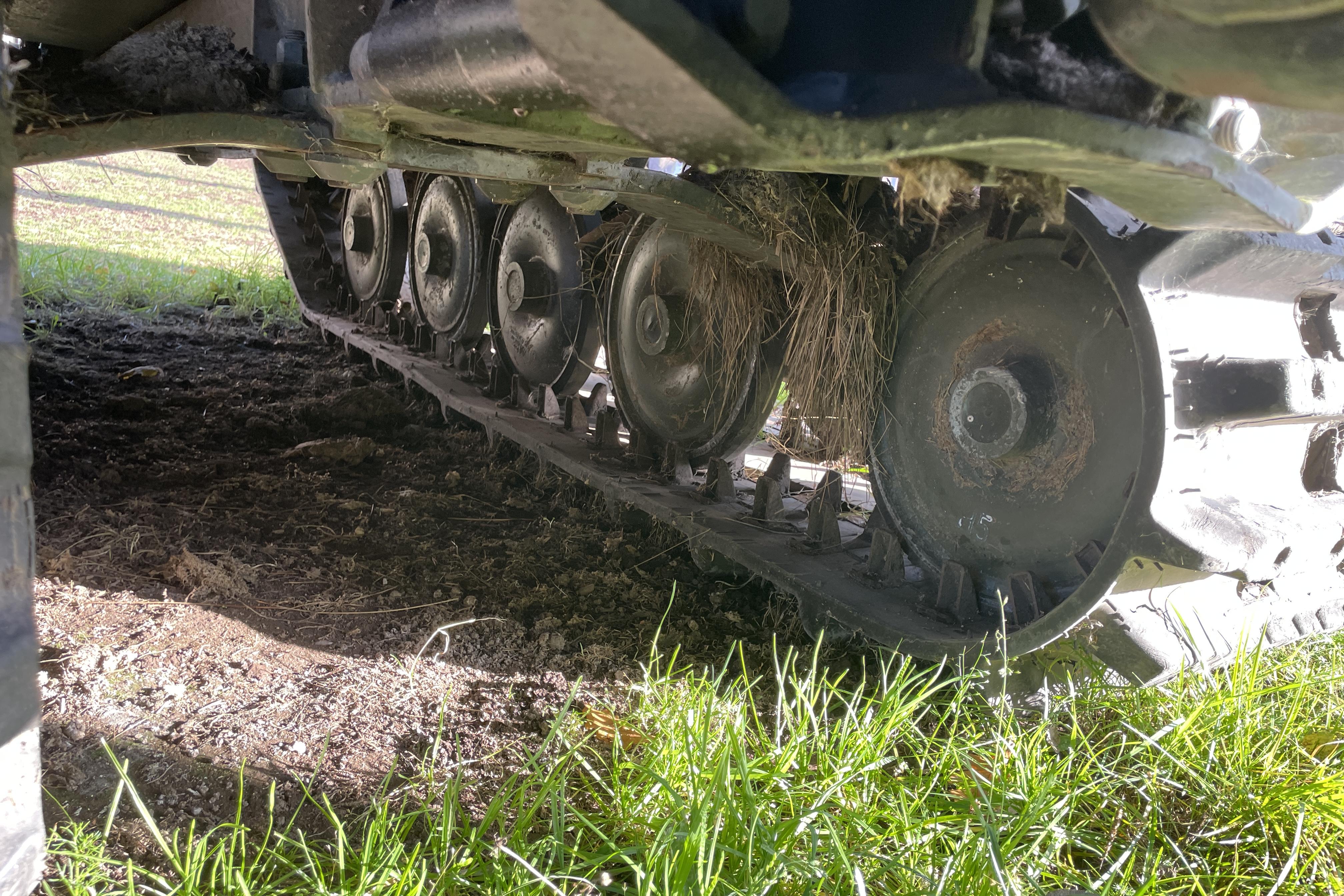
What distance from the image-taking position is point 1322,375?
1.66m

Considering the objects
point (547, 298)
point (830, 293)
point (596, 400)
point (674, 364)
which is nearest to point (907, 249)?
point (830, 293)

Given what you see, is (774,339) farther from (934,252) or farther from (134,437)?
(134,437)

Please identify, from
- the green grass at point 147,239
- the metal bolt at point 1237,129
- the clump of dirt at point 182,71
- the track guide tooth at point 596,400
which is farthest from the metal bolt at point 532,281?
the metal bolt at point 1237,129

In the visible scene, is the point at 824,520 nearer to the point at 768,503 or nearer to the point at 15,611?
the point at 768,503

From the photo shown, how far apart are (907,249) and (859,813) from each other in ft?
4.61

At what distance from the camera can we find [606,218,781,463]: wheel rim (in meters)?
2.83

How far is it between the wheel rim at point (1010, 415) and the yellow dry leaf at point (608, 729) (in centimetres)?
79

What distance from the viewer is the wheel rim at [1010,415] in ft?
6.22

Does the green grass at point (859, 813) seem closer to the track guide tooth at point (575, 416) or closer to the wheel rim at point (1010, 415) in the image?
the wheel rim at point (1010, 415)

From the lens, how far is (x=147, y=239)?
886 cm

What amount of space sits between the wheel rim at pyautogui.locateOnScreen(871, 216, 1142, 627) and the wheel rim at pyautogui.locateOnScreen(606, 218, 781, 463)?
539 mm

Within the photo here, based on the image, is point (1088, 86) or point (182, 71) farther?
point (182, 71)

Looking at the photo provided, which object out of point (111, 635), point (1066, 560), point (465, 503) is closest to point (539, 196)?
point (465, 503)

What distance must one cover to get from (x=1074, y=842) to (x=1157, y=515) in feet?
1.81
